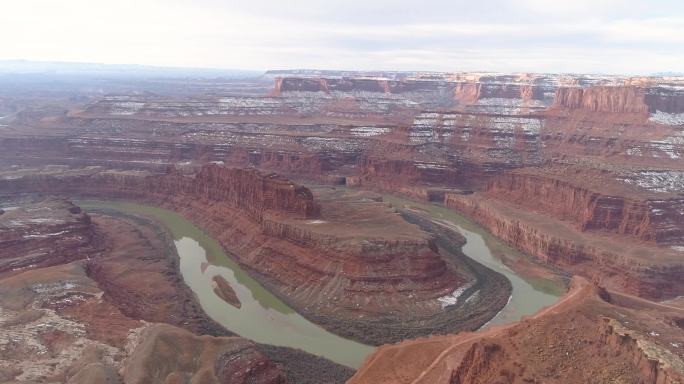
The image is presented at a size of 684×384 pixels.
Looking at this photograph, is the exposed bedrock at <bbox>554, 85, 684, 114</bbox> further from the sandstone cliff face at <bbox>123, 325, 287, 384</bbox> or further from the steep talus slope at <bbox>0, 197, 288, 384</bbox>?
the sandstone cliff face at <bbox>123, 325, 287, 384</bbox>

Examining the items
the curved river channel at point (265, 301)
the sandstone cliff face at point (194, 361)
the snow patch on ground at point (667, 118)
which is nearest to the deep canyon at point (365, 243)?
the sandstone cliff face at point (194, 361)

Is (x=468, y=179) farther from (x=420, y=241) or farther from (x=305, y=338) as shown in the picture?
(x=305, y=338)

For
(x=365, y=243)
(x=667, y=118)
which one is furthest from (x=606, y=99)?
(x=365, y=243)

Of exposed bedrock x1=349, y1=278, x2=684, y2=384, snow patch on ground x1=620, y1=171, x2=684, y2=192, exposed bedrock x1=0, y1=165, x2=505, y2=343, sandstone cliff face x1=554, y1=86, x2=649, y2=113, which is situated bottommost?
exposed bedrock x1=0, y1=165, x2=505, y2=343

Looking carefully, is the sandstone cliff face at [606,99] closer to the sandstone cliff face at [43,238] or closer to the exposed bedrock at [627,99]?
the exposed bedrock at [627,99]

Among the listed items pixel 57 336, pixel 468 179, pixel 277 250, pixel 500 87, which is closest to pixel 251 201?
pixel 277 250

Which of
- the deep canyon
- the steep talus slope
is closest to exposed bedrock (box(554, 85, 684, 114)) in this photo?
the deep canyon
